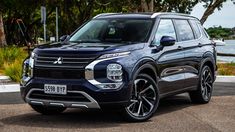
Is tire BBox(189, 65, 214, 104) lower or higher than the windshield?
lower

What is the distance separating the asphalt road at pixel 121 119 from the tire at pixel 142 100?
140 millimetres

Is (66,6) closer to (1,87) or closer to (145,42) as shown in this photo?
(1,87)

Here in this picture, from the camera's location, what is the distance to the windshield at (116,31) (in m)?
9.30

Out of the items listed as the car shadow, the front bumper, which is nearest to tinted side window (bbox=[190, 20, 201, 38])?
the car shadow

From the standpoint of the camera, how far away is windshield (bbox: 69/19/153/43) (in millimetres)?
9305

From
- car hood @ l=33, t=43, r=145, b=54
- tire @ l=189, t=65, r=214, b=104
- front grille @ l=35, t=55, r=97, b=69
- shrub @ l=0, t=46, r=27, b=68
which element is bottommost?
shrub @ l=0, t=46, r=27, b=68

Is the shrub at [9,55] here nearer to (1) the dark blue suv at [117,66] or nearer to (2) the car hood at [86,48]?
(1) the dark blue suv at [117,66]

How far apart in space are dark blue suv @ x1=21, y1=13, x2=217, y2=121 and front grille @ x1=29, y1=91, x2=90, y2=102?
1 centimetres

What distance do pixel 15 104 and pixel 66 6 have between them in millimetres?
36470

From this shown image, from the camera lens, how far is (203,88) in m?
11.1

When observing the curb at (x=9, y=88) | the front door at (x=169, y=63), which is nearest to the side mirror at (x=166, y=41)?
the front door at (x=169, y=63)

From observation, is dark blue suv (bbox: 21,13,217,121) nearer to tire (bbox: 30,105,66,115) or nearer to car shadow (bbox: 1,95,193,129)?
tire (bbox: 30,105,66,115)

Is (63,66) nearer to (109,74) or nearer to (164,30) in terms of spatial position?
(109,74)

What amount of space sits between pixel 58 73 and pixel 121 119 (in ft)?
4.48
